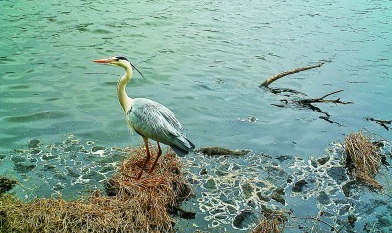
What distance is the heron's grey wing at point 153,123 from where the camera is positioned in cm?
679

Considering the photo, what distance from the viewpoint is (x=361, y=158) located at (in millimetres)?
8633

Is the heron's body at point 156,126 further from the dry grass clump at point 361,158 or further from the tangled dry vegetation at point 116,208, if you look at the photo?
the dry grass clump at point 361,158

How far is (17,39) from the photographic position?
14.8m

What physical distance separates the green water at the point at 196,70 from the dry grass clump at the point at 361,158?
84 centimetres

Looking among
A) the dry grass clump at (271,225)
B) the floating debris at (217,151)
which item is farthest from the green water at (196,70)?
the dry grass clump at (271,225)

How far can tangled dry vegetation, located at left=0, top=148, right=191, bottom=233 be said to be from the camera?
18.7 feet

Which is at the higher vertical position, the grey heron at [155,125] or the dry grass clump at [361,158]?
the grey heron at [155,125]

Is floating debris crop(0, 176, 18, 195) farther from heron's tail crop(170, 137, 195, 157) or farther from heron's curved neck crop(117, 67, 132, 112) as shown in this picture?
heron's tail crop(170, 137, 195, 157)

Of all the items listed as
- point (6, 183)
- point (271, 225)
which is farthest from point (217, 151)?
point (6, 183)

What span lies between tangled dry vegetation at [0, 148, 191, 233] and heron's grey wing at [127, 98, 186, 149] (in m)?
0.66

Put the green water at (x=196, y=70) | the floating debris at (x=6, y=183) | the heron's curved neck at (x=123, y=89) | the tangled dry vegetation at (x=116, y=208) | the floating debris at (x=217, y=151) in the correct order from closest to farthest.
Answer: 1. the tangled dry vegetation at (x=116, y=208)
2. the heron's curved neck at (x=123, y=89)
3. the floating debris at (x=6, y=183)
4. the floating debris at (x=217, y=151)
5. the green water at (x=196, y=70)

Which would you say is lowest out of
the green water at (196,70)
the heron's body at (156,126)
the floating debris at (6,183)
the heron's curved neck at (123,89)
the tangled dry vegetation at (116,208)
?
the green water at (196,70)

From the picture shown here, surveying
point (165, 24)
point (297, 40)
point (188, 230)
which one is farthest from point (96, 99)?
point (297, 40)

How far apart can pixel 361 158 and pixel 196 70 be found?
688 cm
